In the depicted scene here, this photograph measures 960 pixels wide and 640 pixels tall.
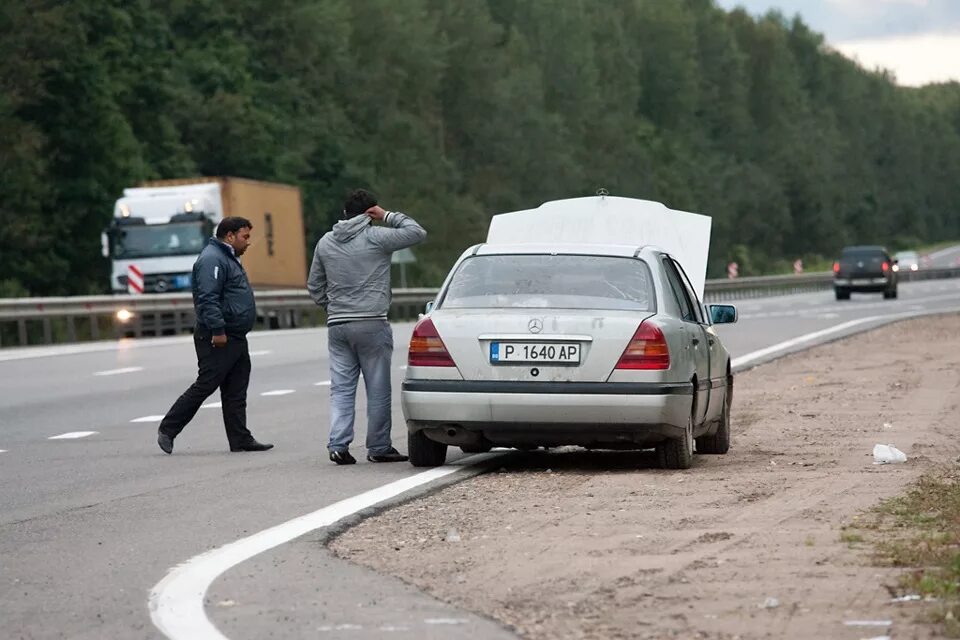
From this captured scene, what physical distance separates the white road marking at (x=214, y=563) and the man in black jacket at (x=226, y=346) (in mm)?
2748

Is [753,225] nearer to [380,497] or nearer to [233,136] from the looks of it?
[233,136]

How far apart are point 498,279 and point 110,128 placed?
176ft

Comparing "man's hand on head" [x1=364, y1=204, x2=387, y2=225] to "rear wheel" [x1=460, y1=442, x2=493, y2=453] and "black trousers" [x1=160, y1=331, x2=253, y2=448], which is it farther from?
"black trousers" [x1=160, y1=331, x2=253, y2=448]

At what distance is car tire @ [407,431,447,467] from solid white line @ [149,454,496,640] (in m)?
0.85

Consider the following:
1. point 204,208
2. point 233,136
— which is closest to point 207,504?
point 204,208

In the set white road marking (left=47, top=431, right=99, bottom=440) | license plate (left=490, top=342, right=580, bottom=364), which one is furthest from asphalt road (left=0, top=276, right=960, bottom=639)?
license plate (left=490, top=342, right=580, bottom=364)

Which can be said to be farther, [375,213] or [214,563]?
[375,213]

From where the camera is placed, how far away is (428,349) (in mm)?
12859

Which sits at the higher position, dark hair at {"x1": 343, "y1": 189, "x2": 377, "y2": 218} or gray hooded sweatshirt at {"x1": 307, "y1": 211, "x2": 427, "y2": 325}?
dark hair at {"x1": 343, "y1": 189, "x2": 377, "y2": 218}

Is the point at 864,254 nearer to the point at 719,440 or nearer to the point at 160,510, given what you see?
the point at 719,440

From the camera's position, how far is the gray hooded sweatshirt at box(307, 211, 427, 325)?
45.8ft

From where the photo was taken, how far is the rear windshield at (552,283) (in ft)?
42.5

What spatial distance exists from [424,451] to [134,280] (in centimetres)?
3384

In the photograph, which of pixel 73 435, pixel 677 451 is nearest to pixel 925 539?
pixel 677 451
